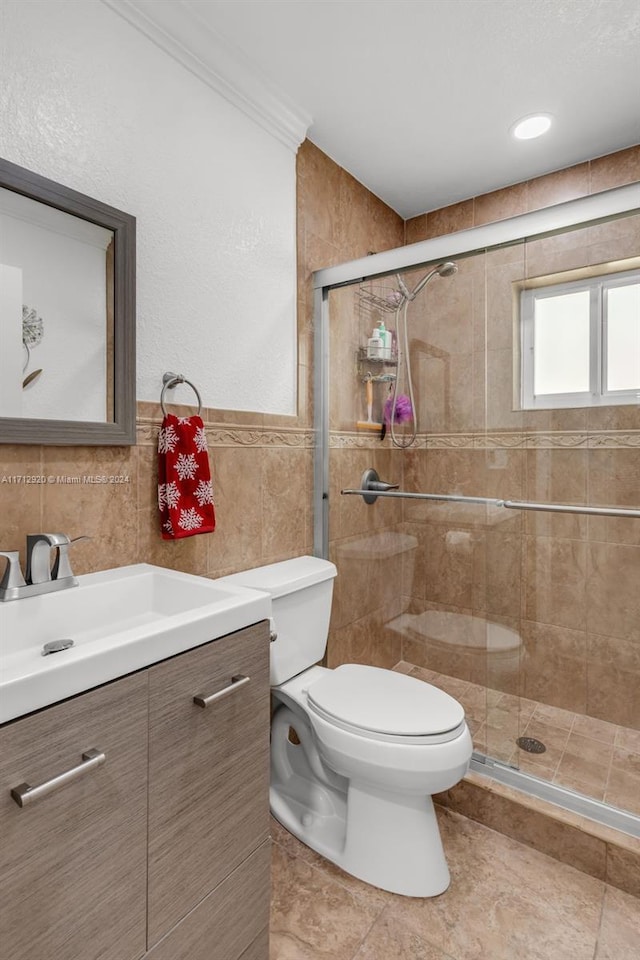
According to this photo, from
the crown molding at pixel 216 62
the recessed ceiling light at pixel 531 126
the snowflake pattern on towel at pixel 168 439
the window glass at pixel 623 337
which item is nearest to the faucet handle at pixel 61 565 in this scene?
the snowflake pattern on towel at pixel 168 439

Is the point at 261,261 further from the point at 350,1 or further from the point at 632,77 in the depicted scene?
the point at 632,77

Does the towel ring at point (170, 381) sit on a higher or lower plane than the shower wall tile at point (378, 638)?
→ higher

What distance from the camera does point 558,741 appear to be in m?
1.87

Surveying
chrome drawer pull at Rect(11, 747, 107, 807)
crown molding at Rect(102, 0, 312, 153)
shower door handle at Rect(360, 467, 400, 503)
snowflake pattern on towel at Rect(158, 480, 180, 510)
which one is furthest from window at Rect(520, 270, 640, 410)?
chrome drawer pull at Rect(11, 747, 107, 807)

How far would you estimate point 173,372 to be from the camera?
60.0 inches

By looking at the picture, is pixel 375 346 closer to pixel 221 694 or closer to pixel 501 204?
pixel 501 204

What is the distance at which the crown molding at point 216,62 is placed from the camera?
1421 mm

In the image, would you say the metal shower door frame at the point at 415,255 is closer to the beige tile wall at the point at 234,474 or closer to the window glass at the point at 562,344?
the beige tile wall at the point at 234,474

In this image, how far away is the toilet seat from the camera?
135 cm

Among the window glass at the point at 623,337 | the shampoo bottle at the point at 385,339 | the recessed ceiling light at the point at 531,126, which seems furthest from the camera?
the shampoo bottle at the point at 385,339

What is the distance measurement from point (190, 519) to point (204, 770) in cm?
68

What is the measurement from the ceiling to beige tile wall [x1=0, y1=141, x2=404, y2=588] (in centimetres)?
26

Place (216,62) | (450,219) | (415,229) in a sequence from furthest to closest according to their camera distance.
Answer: (415,229) < (450,219) < (216,62)

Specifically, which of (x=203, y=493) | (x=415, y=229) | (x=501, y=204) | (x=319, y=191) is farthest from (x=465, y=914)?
(x=415, y=229)
